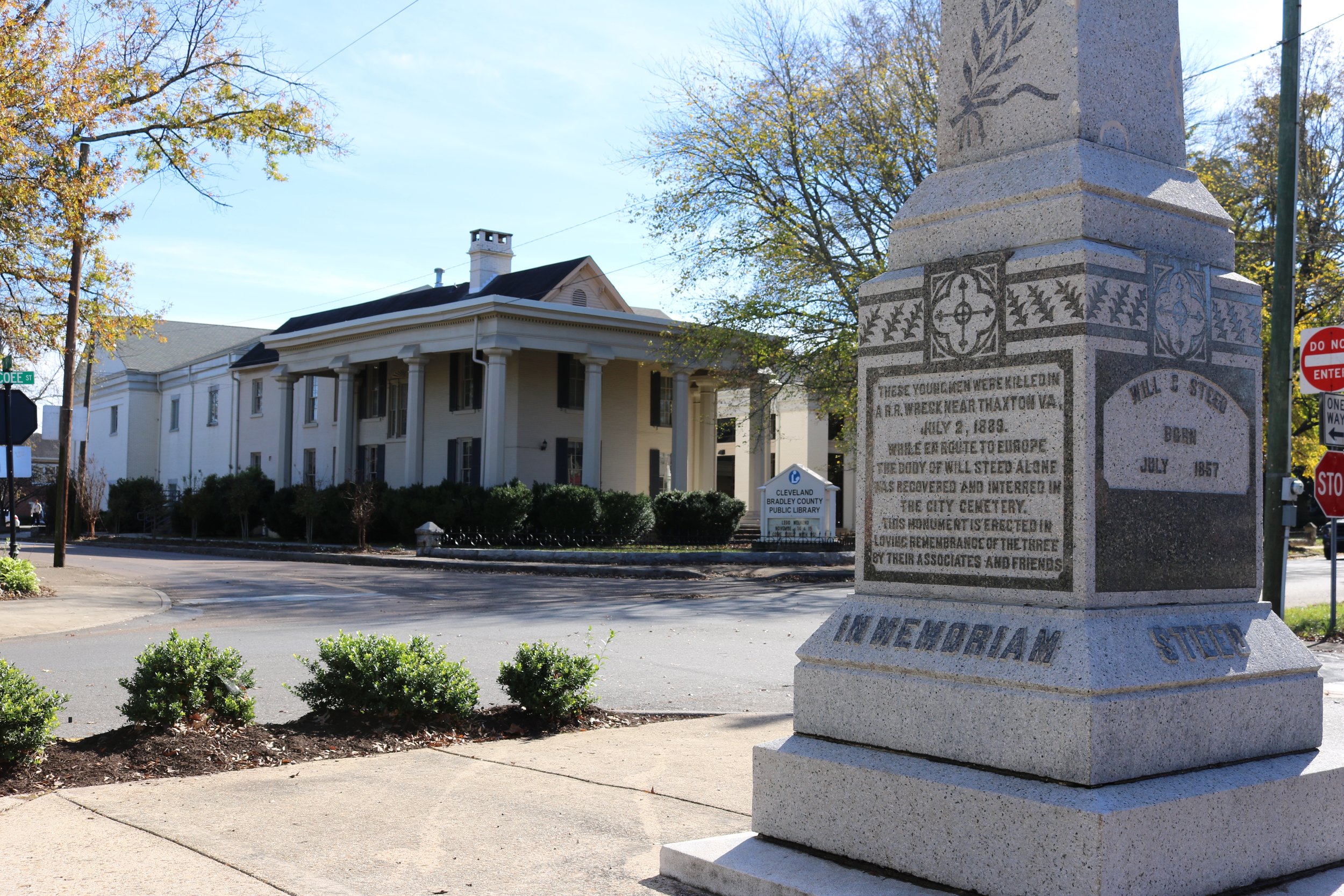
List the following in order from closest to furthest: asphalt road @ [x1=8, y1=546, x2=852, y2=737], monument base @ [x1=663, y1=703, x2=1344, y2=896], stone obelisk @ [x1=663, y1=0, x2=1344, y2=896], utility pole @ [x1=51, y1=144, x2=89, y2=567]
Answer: monument base @ [x1=663, y1=703, x2=1344, y2=896] < stone obelisk @ [x1=663, y1=0, x2=1344, y2=896] < asphalt road @ [x1=8, y1=546, x2=852, y2=737] < utility pole @ [x1=51, y1=144, x2=89, y2=567]

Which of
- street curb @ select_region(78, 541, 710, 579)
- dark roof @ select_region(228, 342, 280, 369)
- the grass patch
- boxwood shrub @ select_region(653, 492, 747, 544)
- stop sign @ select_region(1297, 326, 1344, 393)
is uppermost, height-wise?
dark roof @ select_region(228, 342, 280, 369)

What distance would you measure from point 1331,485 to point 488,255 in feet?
98.4

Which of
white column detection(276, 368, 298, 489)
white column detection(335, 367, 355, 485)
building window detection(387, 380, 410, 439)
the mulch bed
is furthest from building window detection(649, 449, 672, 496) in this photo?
the mulch bed

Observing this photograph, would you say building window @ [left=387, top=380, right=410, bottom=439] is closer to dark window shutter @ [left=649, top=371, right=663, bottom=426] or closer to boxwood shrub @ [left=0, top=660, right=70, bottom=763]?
dark window shutter @ [left=649, top=371, right=663, bottom=426]

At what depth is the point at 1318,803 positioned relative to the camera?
172 inches

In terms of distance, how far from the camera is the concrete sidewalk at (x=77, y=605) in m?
14.1

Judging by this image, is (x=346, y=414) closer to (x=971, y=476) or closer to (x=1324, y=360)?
(x=1324, y=360)

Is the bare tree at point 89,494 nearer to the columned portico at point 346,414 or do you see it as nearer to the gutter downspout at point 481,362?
the columned portico at point 346,414

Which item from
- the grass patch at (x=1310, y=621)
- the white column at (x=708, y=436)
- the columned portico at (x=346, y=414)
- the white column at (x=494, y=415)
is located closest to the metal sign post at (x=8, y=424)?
the white column at (x=494, y=415)

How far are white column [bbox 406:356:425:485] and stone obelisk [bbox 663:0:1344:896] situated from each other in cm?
3150

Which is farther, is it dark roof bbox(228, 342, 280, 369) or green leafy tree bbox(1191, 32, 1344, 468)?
dark roof bbox(228, 342, 280, 369)

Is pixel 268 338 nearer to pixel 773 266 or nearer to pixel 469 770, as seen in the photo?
pixel 773 266

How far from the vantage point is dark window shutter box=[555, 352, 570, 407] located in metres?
36.9

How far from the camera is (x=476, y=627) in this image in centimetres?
1445
